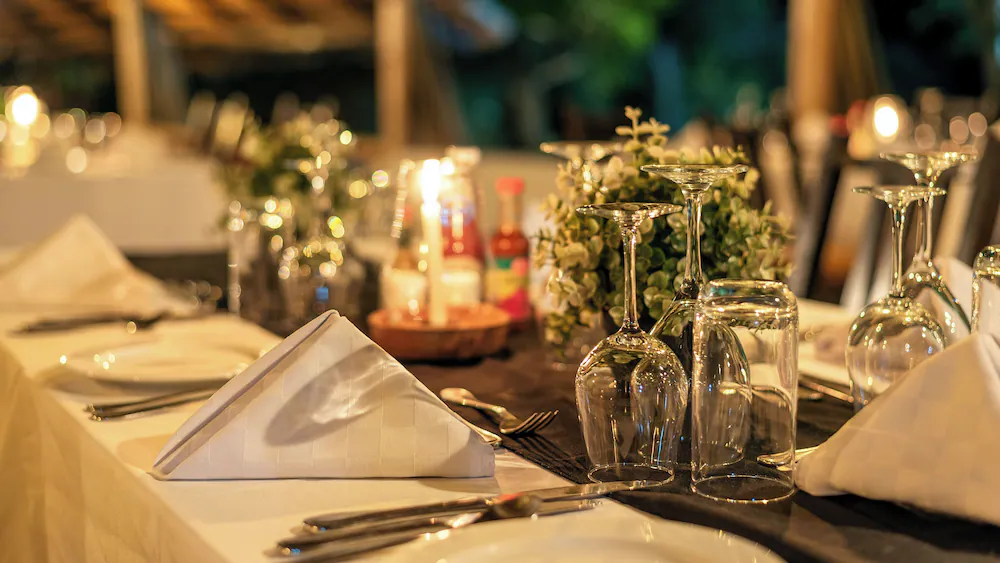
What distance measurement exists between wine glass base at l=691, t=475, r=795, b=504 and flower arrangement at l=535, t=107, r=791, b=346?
300 mm

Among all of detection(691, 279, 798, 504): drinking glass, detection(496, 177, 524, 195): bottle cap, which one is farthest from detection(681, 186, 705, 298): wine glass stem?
detection(496, 177, 524, 195): bottle cap

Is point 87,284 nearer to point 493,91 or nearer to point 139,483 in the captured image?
point 139,483

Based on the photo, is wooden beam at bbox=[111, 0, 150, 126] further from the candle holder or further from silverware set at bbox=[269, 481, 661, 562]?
silverware set at bbox=[269, 481, 661, 562]

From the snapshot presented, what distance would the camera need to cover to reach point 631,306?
0.97 metres

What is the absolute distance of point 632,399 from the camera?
3.06ft

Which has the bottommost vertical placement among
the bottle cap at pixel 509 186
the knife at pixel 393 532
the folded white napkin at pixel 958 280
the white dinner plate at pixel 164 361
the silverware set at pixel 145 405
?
the knife at pixel 393 532

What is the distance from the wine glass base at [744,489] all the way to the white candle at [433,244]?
2.12 ft

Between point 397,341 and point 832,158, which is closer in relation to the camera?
point 397,341

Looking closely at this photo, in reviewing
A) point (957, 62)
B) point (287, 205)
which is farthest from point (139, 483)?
point (957, 62)

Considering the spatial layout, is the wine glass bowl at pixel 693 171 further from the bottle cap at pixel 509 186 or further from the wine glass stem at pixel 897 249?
the bottle cap at pixel 509 186

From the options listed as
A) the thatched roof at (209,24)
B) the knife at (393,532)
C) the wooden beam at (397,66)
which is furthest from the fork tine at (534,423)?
the thatched roof at (209,24)

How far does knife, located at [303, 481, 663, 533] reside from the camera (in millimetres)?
806

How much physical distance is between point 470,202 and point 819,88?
5013mm

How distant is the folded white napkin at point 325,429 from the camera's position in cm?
94
